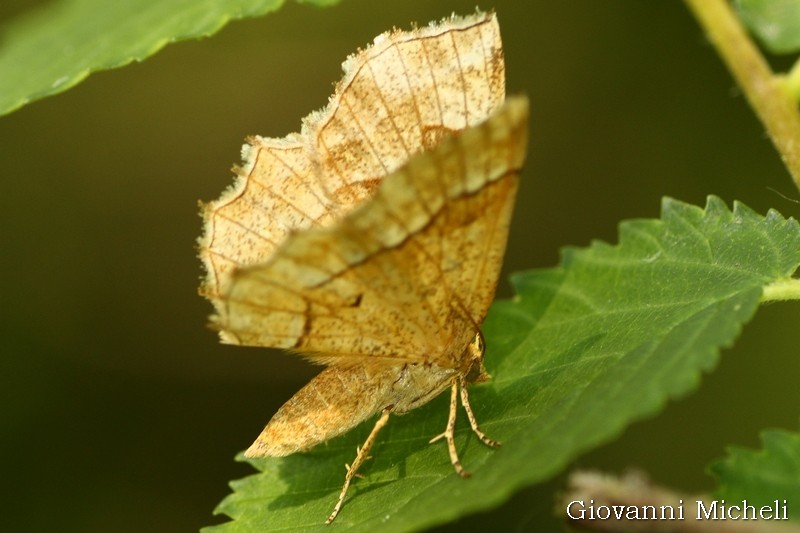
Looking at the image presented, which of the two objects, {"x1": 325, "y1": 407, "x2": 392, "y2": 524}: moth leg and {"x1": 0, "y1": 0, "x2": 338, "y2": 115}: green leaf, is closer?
{"x1": 0, "y1": 0, "x2": 338, "y2": 115}: green leaf

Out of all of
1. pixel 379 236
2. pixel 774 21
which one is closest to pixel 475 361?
pixel 379 236

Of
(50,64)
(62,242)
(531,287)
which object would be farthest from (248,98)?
(531,287)

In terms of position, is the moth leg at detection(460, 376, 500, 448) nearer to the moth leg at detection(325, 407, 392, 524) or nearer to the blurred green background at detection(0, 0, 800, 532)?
the moth leg at detection(325, 407, 392, 524)

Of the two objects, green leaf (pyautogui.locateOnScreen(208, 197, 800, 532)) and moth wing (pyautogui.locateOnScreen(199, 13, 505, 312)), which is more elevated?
moth wing (pyautogui.locateOnScreen(199, 13, 505, 312))

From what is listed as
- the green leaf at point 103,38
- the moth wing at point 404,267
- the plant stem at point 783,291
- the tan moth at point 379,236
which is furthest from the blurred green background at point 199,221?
the green leaf at point 103,38

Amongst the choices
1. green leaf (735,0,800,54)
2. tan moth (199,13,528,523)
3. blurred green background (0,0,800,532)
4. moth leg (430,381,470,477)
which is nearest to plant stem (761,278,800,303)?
green leaf (735,0,800,54)

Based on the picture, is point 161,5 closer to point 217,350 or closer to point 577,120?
point 217,350

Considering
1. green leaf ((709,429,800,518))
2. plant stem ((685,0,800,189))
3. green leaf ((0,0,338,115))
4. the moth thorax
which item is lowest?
green leaf ((709,429,800,518))
